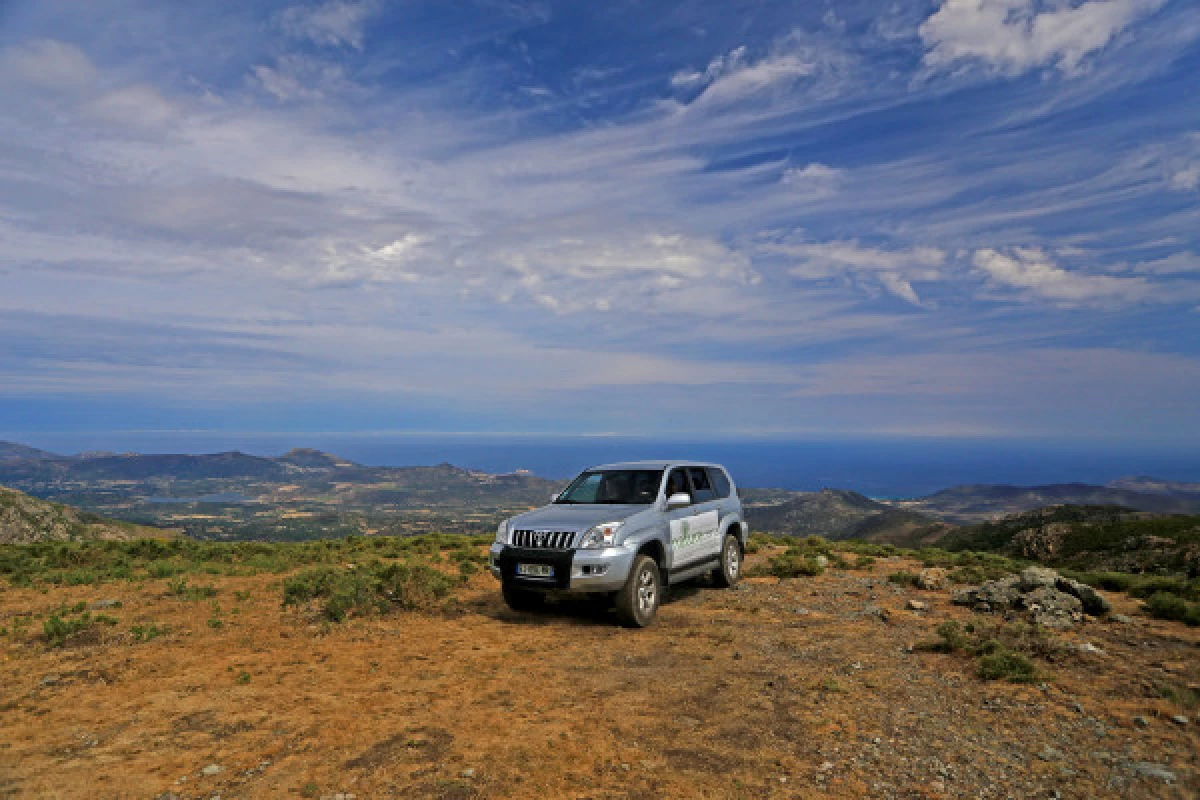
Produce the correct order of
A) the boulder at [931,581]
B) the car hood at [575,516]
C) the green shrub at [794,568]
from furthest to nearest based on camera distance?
the green shrub at [794,568], the boulder at [931,581], the car hood at [575,516]

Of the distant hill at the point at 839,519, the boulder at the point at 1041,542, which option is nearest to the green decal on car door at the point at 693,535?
the boulder at the point at 1041,542

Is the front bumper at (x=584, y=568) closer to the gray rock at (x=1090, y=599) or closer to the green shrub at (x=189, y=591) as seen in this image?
the gray rock at (x=1090, y=599)

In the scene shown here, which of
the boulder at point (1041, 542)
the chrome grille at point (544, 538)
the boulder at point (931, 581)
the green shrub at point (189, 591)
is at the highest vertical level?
the chrome grille at point (544, 538)

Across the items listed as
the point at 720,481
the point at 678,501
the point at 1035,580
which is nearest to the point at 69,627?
the point at 678,501

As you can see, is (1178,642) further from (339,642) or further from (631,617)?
(339,642)

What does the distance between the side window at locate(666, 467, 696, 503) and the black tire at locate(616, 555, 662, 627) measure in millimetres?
1429

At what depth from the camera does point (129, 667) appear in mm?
7852

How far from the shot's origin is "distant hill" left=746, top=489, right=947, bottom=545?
8353 cm

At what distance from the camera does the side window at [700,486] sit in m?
11.3

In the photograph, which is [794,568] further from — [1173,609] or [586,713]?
[586,713]

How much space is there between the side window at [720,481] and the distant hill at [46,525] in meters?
48.3

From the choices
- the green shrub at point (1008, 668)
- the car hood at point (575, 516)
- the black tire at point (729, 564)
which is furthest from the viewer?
the black tire at point (729, 564)

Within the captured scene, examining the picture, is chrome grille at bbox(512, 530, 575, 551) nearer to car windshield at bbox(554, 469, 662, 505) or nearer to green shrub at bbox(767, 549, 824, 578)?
car windshield at bbox(554, 469, 662, 505)

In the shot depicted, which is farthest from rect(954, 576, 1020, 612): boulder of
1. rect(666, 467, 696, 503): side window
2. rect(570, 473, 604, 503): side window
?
rect(570, 473, 604, 503): side window
